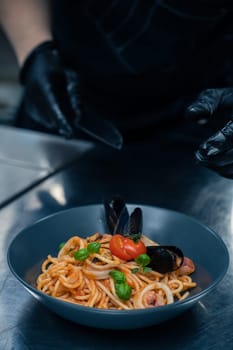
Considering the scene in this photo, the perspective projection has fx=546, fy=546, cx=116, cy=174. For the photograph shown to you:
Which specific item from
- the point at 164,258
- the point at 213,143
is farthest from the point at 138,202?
the point at 164,258

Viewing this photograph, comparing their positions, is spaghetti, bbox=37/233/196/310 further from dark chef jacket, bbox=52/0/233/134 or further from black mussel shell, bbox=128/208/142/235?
dark chef jacket, bbox=52/0/233/134

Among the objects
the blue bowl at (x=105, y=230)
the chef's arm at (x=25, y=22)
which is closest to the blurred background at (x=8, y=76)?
the chef's arm at (x=25, y=22)

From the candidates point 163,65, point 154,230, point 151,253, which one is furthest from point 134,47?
point 151,253

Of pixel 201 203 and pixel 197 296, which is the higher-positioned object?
pixel 197 296

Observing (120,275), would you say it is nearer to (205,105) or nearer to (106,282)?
(106,282)

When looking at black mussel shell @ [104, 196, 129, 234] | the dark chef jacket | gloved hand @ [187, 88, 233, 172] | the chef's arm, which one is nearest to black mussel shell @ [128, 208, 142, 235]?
black mussel shell @ [104, 196, 129, 234]

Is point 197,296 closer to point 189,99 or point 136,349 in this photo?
point 136,349
